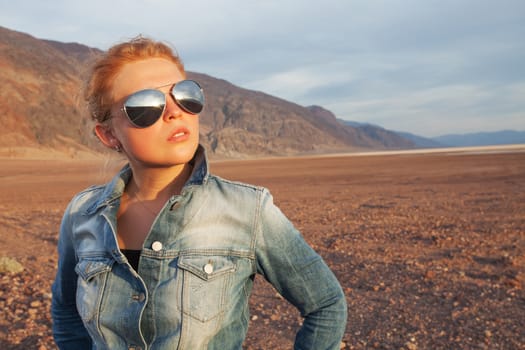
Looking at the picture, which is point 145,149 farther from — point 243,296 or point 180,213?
point 243,296

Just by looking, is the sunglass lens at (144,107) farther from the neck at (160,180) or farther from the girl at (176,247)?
the neck at (160,180)

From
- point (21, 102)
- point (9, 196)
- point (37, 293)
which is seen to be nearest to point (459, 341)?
point (37, 293)

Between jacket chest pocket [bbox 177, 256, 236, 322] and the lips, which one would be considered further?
the lips

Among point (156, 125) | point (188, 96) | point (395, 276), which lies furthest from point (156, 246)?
point (395, 276)

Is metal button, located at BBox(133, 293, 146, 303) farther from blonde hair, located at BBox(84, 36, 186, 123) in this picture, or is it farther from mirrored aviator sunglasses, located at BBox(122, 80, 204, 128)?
blonde hair, located at BBox(84, 36, 186, 123)

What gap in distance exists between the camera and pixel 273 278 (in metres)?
1.43

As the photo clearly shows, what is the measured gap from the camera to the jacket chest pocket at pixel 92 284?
1458 mm

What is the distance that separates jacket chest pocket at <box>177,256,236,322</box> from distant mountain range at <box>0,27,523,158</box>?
81 centimetres

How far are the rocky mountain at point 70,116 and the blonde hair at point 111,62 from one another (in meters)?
0.22

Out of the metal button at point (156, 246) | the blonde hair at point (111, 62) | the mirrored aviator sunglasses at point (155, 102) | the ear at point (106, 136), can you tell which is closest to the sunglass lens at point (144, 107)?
the mirrored aviator sunglasses at point (155, 102)

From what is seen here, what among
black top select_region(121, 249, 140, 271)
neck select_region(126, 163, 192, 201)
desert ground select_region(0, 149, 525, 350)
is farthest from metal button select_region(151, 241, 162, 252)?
desert ground select_region(0, 149, 525, 350)

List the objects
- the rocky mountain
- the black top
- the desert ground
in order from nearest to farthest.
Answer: the black top < the desert ground < the rocky mountain

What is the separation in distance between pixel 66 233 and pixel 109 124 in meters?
0.43

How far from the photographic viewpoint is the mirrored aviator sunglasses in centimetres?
146
